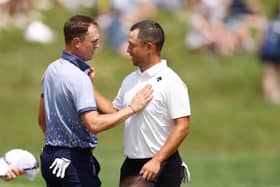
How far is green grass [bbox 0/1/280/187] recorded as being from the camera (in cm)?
1734

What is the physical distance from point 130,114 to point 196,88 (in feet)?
47.3

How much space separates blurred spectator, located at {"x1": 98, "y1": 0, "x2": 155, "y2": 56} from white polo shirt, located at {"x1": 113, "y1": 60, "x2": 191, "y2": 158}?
14070 millimetres

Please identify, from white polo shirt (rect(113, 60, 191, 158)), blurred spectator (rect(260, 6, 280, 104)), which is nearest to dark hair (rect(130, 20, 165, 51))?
white polo shirt (rect(113, 60, 191, 158))

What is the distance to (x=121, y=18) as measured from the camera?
73.0 ft

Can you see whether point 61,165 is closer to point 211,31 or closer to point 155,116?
point 155,116

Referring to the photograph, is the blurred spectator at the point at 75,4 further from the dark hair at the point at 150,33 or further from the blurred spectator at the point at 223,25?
the dark hair at the point at 150,33

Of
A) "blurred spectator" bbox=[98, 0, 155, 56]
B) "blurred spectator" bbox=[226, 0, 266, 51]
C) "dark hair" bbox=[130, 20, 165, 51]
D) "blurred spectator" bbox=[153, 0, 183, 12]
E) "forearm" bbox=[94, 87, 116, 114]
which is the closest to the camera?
"dark hair" bbox=[130, 20, 165, 51]

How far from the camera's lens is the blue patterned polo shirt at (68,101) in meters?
7.55

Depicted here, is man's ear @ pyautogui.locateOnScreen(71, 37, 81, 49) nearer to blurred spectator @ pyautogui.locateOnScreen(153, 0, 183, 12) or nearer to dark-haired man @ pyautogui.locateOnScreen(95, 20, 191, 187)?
dark-haired man @ pyautogui.locateOnScreen(95, 20, 191, 187)

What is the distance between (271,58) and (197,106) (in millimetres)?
1729

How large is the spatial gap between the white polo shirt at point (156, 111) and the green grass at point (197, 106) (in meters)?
7.70

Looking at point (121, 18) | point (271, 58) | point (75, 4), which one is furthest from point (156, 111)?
point (75, 4)

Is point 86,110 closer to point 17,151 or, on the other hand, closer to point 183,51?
point 17,151

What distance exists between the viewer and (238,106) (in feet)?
69.8
